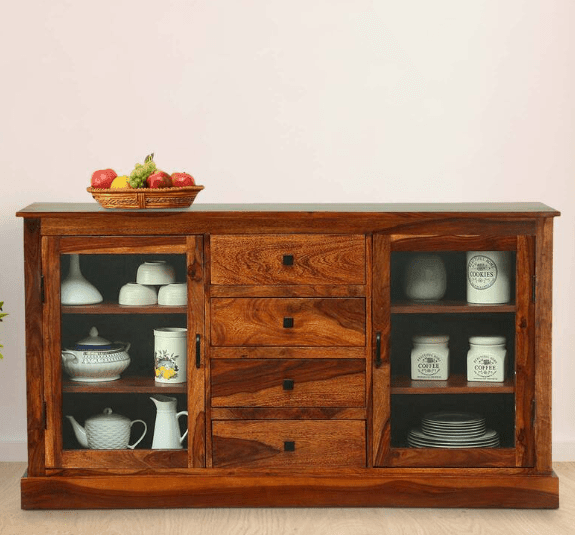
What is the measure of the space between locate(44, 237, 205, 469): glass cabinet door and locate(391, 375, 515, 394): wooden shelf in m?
0.62

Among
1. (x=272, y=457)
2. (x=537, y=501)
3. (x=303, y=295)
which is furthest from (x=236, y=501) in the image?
(x=537, y=501)

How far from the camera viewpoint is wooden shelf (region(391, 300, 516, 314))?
10.9 ft

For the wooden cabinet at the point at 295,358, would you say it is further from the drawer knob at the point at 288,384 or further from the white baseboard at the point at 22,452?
the white baseboard at the point at 22,452

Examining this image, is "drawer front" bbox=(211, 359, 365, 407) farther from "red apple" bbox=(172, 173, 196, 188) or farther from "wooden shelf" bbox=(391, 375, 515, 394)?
"red apple" bbox=(172, 173, 196, 188)

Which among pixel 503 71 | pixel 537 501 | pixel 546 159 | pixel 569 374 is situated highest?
pixel 503 71

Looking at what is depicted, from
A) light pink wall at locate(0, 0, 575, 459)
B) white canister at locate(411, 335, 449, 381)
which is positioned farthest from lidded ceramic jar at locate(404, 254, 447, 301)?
light pink wall at locate(0, 0, 575, 459)

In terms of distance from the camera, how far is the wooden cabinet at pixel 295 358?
3.27m

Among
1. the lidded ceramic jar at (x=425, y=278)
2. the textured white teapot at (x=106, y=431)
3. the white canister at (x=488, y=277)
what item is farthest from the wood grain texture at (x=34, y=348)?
the white canister at (x=488, y=277)

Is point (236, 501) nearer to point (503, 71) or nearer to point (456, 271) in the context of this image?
point (456, 271)

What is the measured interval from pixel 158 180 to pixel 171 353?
55 cm

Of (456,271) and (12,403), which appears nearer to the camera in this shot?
(456,271)

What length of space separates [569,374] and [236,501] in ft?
4.57

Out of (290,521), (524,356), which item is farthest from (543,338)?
(290,521)

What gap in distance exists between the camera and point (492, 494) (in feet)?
10.9
